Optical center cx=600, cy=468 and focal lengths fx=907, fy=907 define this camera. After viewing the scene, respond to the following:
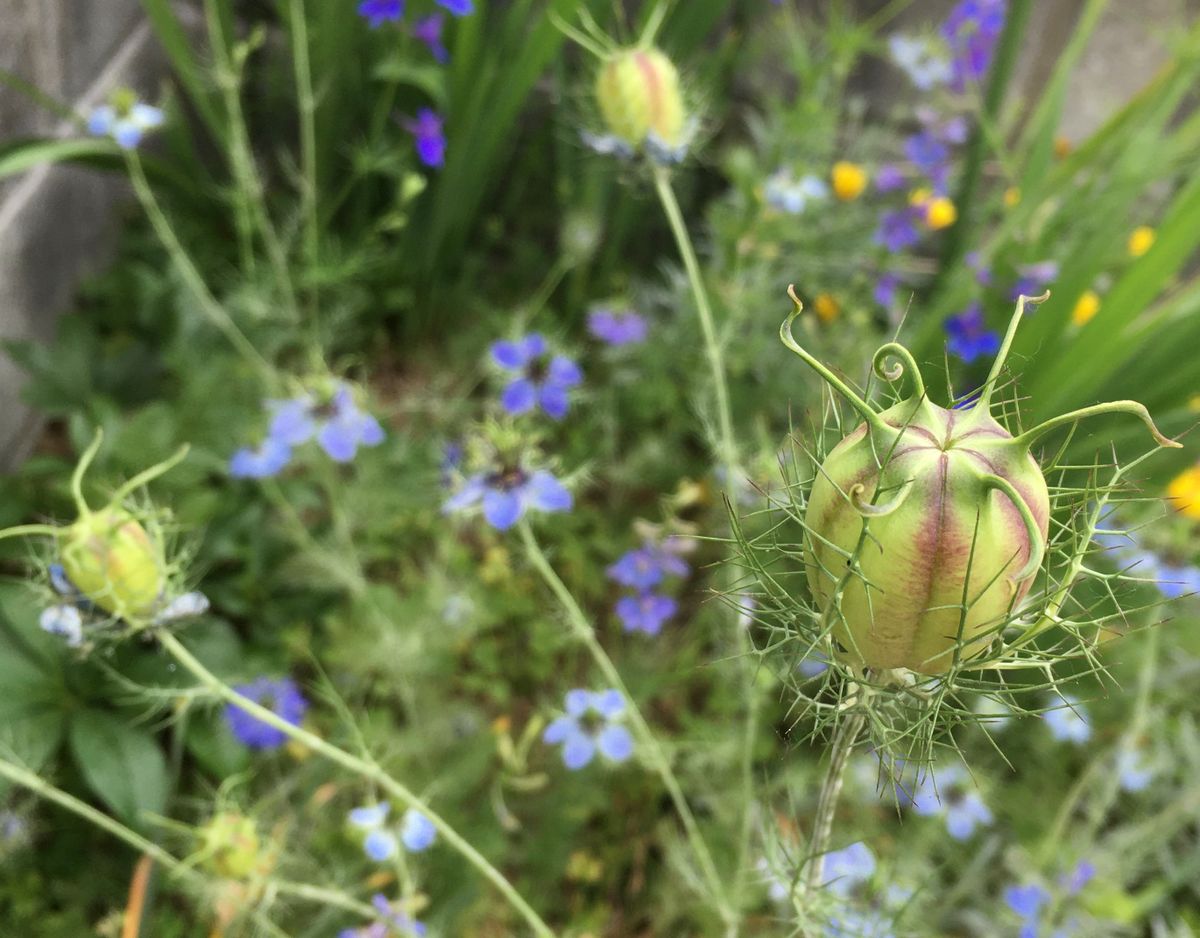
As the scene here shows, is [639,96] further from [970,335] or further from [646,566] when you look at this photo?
[970,335]

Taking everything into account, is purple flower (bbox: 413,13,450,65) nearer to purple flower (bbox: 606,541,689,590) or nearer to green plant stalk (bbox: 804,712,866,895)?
purple flower (bbox: 606,541,689,590)

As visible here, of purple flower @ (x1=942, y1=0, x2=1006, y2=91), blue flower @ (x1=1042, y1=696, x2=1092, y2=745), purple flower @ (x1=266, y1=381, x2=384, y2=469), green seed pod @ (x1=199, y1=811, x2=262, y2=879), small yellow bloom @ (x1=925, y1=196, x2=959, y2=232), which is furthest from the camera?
small yellow bloom @ (x1=925, y1=196, x2=959, y2=232)

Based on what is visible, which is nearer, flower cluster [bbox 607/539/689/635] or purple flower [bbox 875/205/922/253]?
flower cluster [bbox 607/539/689/635]

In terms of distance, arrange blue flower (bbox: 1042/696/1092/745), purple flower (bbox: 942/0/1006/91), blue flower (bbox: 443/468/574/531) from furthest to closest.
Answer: purple flower (bbox: 942/0/1006/91) < blue flower (bbox: 1042/696/1092/745) < blue flower (bbox: 443/468/574/531)

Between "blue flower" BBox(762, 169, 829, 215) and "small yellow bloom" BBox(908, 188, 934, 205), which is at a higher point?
"small yellow bloom" BBox(908, 188, 934, 205)

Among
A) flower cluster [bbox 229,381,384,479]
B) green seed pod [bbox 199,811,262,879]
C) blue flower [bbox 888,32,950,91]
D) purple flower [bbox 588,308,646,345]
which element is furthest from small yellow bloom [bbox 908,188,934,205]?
green seed pod [bbox 199,811,262,879]

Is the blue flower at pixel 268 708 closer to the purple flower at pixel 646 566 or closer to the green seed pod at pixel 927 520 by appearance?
the purple flower at pixel 646 566

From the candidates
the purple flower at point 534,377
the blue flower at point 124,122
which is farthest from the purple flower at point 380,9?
the purple flower at point 534,377
